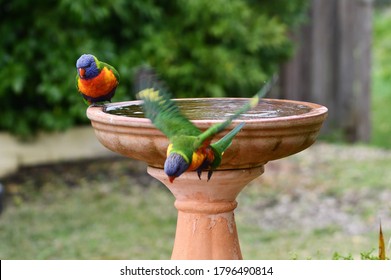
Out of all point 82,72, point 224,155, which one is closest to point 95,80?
point 82,72

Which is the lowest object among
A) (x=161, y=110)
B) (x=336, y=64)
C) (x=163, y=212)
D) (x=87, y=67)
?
(x=163, y=212)

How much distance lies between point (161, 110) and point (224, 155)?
0.34 meters

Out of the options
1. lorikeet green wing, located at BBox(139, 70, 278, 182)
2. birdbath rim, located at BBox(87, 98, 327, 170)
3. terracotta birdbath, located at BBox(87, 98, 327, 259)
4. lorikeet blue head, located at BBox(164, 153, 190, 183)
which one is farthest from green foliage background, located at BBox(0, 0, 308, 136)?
lorikeet blue head, located at BBox(164, 153, 190, 183)

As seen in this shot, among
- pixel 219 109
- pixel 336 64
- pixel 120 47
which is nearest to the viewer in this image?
pixel 219 109

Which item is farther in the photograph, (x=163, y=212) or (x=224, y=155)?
(x=163, y=212)

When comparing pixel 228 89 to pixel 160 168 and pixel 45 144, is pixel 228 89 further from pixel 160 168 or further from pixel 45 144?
pixel 160 168

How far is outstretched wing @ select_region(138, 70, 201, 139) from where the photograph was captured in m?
3.01

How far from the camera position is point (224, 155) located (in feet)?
10.6

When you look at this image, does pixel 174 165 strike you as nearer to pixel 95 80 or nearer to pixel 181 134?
pixel 181 134

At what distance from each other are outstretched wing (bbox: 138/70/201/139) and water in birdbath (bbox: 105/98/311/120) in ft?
0.99

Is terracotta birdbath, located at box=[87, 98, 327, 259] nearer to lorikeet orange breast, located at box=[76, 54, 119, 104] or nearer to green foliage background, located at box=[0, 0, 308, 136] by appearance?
lorikeet orange breast, located at box=[76, 54, 119, 104]

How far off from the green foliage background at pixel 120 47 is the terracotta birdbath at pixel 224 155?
3044mm

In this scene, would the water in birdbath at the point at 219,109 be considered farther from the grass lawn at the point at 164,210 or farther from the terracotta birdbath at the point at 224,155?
the grass lawn at the point at 164,210

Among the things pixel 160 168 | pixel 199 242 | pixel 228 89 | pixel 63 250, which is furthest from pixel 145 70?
pixel 228 89
